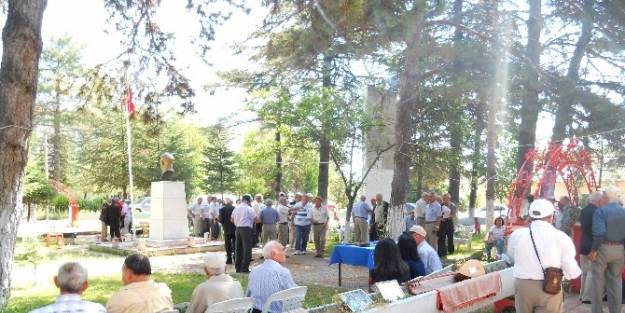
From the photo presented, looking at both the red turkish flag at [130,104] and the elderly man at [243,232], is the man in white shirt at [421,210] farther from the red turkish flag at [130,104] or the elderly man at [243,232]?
the red turkish flag at [130,104]

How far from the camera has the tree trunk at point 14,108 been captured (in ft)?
25.0

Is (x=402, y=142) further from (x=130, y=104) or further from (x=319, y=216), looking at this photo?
(x=130, y=104)

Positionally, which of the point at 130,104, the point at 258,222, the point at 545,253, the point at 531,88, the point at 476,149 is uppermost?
the point at 531,88

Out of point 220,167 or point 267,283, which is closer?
point 267,283

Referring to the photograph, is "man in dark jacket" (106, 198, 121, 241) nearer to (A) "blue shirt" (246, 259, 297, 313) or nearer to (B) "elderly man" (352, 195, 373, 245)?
(B) "elderly man" (352, 195, 373, 245)

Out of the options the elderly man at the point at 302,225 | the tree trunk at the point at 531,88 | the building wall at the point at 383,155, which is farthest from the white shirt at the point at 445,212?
the building wall at the point at 383,155

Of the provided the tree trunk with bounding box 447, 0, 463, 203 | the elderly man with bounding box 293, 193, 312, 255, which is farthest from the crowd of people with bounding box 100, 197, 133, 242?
the tree trunk with bounding box 447, 0, 463, 203

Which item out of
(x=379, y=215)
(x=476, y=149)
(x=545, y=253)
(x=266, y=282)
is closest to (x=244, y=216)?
(x=379, y=215)

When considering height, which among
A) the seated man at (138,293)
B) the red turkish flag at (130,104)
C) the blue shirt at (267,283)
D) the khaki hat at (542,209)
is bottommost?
the blue shirt at (267,283)

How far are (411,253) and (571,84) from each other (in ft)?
28.9

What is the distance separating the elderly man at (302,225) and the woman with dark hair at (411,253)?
8144 millimetres

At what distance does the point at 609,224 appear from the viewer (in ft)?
22.8

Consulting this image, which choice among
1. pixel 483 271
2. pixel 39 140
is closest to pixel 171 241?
pixel 483 271

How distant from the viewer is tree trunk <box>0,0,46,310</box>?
7.63 metres
